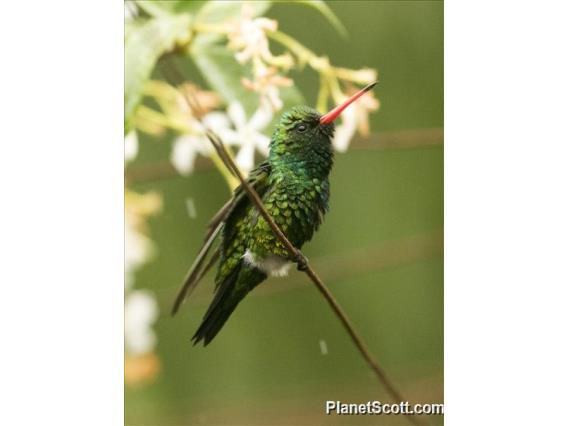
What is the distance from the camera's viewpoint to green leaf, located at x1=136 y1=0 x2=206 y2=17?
4.45ft

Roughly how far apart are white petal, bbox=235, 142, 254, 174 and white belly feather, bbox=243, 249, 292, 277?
18 centimetres

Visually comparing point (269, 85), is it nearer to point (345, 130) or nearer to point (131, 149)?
point (345, 130)

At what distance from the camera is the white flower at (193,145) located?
5.26 feet

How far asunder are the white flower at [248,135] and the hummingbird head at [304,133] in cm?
3

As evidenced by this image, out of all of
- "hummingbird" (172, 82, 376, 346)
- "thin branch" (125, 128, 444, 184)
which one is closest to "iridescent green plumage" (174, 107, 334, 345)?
"hummingbird" (172, 82, 376, 346)

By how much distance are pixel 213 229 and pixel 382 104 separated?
0.47m

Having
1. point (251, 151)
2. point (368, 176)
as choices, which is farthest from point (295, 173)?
point (368, 176)

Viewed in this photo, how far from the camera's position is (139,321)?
176cm

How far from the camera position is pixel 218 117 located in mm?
1604

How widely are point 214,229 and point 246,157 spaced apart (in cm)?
18

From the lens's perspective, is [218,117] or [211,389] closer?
[218,117]

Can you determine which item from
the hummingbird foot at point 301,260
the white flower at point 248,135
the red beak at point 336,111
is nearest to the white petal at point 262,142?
the white flower at point 248,135

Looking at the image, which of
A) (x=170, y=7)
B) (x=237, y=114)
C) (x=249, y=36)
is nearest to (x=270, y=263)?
(x=237, y=114)

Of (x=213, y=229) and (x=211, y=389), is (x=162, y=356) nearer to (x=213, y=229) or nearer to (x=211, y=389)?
(x=211, y=389)
